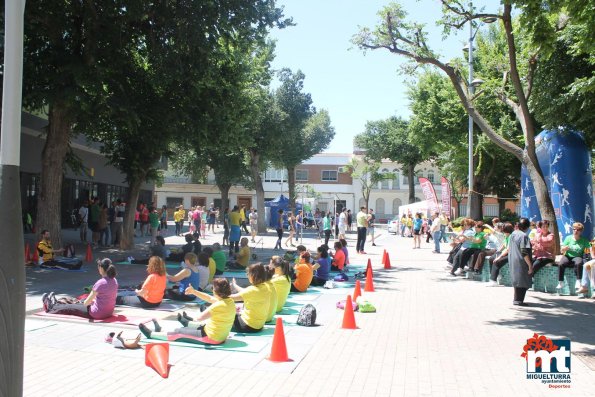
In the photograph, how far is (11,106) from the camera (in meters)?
3.92

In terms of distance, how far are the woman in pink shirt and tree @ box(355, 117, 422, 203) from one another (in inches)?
1566

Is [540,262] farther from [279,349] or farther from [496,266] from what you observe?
[279,349]

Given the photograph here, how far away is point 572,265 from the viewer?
462 inches

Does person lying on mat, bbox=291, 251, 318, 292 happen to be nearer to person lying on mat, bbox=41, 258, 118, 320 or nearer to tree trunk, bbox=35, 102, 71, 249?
person lying on mat, bbox=41, 258, 118, 320

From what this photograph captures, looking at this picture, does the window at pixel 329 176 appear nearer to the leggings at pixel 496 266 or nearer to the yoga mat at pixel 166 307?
the leggings at pixel 496 266

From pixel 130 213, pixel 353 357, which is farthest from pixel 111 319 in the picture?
pixel 130 213

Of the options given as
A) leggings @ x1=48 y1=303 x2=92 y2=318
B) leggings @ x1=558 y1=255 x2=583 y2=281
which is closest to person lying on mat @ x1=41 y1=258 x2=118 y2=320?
leggings @ x1=48 y1=303 x2=92 y2=318

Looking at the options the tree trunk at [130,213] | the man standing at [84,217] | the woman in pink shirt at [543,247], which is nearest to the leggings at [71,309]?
the woman in pink shirt at [543,247]

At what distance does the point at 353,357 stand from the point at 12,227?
4.36 metres

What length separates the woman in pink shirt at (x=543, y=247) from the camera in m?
11.8

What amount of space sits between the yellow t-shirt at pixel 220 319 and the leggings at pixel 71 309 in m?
2.57

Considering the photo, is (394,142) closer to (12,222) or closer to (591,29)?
(591,29)

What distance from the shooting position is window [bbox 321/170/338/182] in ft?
250

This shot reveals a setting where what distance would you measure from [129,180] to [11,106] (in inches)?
658
